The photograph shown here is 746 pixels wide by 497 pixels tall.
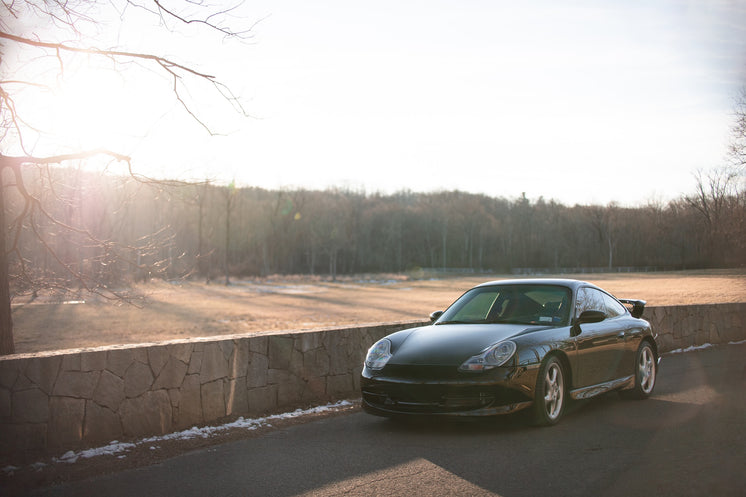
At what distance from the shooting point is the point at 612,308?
821 cm

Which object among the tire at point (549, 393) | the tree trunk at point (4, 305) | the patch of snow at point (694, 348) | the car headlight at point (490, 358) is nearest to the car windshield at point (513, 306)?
the tire at point (549, 393)

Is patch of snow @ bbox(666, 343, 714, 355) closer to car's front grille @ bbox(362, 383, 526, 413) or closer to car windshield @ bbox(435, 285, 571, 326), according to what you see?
car windshield @ bbox(435, 285, 571, 326)

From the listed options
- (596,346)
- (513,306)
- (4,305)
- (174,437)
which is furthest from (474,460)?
(4,305)

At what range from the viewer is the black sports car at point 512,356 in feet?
19.6

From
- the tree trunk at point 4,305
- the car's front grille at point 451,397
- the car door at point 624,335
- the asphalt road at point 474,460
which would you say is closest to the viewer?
the asphalt road at point 474,460

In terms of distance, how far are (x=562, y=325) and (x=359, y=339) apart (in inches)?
117

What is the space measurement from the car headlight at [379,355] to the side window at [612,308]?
310cm

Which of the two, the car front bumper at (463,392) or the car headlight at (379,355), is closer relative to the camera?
the car front bumper at (463,392)

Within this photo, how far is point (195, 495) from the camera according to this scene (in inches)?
174

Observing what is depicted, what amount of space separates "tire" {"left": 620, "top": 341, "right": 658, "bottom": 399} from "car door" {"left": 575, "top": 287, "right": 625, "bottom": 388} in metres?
0.52

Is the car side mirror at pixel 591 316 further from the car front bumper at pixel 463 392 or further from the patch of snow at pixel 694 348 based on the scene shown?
the patch of snow at pixel 694 348

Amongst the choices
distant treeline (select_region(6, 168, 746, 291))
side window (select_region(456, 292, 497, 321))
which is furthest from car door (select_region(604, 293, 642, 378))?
distant treeline (select_region(6, 168, 746, 291))

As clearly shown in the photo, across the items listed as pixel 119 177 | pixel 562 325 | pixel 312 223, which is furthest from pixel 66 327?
pixel 312 223

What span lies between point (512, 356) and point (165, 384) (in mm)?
3503
